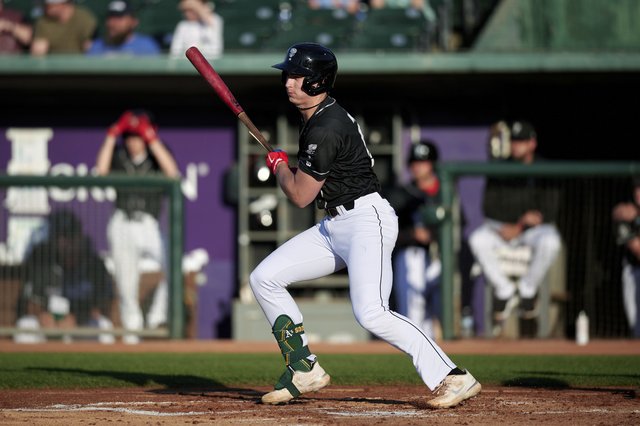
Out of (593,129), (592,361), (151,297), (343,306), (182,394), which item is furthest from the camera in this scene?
(593,129)

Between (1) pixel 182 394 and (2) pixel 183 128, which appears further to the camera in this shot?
(2) pixel 183 128

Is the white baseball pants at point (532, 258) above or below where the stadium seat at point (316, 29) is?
below

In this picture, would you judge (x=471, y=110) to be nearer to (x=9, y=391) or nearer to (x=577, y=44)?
(x=577, y=44)

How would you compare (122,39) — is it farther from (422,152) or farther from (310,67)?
(310,67)

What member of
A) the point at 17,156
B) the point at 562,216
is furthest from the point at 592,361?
the point at 17,156

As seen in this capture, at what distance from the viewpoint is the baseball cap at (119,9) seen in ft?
42.1

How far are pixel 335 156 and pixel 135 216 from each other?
623cm

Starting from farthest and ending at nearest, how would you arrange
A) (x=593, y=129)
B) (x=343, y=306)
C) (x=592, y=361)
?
(x=593, y=129), (x=343, y=306), (x=592, y=361)

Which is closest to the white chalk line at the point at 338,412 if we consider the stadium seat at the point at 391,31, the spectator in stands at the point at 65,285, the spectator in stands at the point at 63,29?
the spectator in stands at the point at 65,285

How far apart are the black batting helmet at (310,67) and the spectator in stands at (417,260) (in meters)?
5.55

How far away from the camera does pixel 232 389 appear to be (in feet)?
24.6

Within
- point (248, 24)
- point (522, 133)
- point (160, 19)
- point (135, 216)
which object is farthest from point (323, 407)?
point (160, 19)

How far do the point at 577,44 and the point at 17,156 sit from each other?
20.3ft

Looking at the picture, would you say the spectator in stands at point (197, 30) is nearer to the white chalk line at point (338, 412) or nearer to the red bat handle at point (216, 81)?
the red bat handle at point (216, 81)
